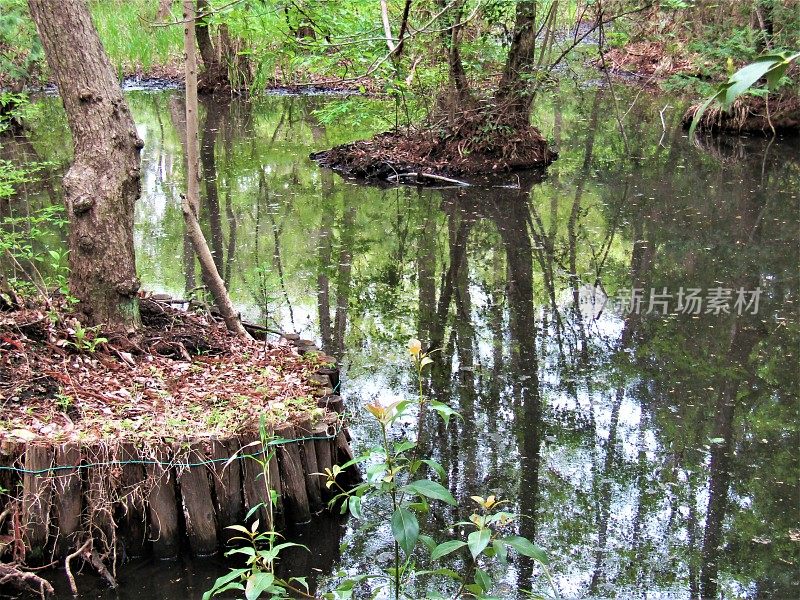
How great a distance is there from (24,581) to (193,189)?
223 cm

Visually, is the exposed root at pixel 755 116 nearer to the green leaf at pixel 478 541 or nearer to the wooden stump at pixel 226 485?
the wooden stump at pixel 226 485

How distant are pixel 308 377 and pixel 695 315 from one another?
328cm

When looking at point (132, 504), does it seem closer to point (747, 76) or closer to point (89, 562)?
point (89, 562)

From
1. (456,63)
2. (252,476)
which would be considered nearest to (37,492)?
(252,476)

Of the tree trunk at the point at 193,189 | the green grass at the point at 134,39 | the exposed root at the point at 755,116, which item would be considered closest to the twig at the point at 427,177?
the exposed root at the point at 755,116

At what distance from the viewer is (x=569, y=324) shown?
20.0 feet

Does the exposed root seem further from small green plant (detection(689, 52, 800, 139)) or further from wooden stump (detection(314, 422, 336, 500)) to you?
small green plant (detection(689, 52, 800, 139))

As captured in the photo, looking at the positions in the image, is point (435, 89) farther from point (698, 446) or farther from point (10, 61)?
point (698, 446)

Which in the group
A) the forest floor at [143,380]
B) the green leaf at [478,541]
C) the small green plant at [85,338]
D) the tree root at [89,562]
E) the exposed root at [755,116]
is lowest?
the tree root at [89,562]

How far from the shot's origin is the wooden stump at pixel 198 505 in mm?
3480

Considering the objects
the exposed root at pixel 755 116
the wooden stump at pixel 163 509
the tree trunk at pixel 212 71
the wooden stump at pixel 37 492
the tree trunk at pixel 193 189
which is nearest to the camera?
the wooden stump at pixel 37 492

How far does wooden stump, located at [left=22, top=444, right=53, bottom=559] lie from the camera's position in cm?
333

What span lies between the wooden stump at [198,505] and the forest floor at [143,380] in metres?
0.15

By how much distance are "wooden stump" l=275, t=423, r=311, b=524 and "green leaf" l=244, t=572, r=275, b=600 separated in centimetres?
166
